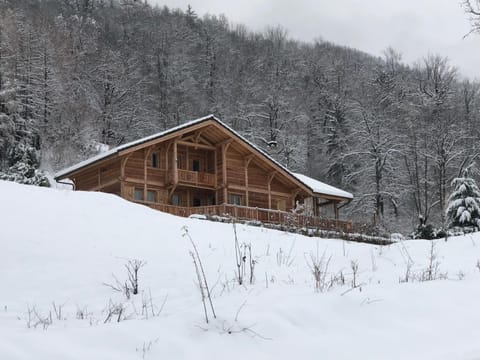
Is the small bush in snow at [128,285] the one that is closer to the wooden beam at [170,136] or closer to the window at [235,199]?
the wooden beam at [170,136]

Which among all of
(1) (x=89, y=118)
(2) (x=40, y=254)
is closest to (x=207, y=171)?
(1) (x=89, y=118)

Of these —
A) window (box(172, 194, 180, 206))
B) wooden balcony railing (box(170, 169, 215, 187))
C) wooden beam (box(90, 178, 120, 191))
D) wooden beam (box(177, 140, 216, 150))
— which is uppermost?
wooden beam (box(177, 140, 216, 150))

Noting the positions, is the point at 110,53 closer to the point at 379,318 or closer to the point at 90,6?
the point at 90,6

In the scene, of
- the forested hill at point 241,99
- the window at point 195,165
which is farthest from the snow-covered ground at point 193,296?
the forested hill at point 241,99

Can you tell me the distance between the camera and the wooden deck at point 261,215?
26.4m

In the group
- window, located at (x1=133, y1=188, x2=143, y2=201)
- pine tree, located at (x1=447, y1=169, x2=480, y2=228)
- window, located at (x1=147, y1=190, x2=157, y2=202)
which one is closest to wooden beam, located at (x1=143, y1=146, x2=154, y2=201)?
window, located at (x1=133, y1=188, x2=143, y2=201)

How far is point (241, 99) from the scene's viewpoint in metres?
59.2

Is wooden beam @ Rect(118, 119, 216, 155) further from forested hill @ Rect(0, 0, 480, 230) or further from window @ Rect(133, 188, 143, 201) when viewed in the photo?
forested hill @ Rect(0, 0, 480, 230)

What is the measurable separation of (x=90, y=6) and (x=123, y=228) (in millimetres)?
71694

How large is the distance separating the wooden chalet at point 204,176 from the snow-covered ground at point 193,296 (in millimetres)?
14380

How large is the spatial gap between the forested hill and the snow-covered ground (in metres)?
23.0

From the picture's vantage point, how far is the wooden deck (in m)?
26.4

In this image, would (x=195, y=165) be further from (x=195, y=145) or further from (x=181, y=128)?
(x=181, y=128)

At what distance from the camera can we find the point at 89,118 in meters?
50.5
